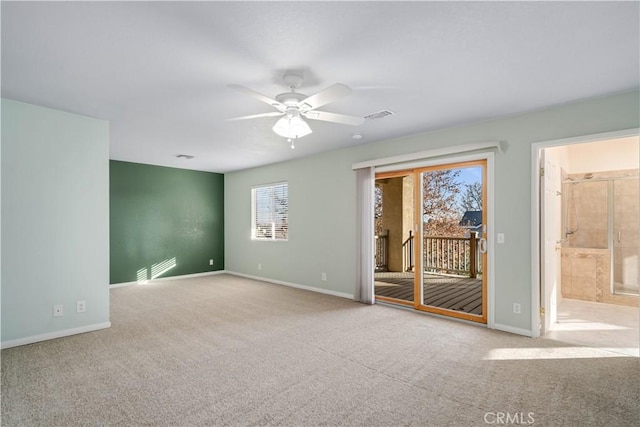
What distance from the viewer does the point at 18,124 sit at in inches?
130

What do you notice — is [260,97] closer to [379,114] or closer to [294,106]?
[294,106]

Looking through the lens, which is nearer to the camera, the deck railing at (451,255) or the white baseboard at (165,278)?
the deck railing at (451,255)

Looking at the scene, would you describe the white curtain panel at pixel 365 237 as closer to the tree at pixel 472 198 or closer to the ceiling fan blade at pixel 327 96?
the tree at pixel 472 198

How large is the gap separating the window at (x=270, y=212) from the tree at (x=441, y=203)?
116 inches

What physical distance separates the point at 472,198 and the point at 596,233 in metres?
2.97

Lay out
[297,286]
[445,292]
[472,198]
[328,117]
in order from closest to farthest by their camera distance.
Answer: [328,117]
[472,198]
[445,292]
[297,286]

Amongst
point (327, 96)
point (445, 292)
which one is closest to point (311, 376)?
point (327, 96)

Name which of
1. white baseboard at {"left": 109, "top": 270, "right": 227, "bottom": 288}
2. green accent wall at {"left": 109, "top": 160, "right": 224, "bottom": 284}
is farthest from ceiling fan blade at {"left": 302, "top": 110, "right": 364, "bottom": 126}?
white baseboard at {"left": 109, "top": 270, "right": 227, "bottom": 288}

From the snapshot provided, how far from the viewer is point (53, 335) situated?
3484mm

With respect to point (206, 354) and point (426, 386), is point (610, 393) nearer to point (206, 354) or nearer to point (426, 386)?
point (426, 386)

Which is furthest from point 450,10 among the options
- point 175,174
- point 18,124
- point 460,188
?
point 175,174

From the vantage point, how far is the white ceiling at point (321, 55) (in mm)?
1912

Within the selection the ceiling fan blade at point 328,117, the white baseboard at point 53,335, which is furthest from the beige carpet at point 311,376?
the ceiling fan blade at point 328,117

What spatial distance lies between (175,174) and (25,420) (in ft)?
19.2
